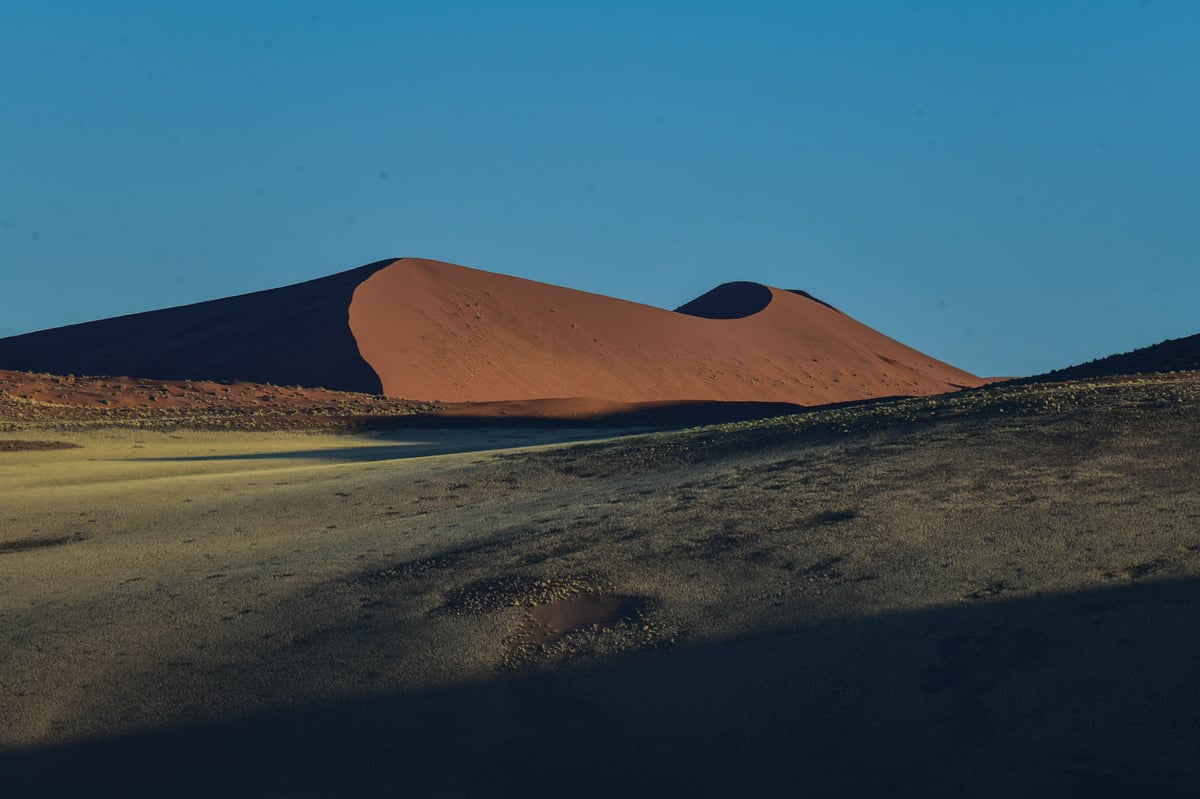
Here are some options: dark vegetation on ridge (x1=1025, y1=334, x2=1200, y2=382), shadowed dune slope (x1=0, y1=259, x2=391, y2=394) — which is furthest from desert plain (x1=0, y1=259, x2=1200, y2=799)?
shadowed dune slope (x1=0, y1=259, x2=391, y2=394)

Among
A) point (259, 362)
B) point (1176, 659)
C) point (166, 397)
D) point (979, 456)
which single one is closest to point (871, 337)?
point (259, 362)

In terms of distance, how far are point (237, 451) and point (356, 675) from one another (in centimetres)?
2351

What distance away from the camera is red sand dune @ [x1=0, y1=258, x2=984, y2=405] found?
69.4 metres

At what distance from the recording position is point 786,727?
8.51 metres

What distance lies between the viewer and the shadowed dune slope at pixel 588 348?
233 feet

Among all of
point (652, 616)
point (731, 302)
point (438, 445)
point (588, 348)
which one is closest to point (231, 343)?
point (588, 348)

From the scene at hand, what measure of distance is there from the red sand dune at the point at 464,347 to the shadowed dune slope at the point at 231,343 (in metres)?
0.14

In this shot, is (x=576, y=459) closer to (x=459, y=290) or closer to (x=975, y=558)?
(x=975, y=558)

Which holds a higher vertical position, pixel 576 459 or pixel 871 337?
pixel 871 337

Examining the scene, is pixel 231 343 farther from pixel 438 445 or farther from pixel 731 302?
pixel 731 302

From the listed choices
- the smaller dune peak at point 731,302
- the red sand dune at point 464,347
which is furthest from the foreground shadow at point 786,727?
the smaller dune peak at point 731,302

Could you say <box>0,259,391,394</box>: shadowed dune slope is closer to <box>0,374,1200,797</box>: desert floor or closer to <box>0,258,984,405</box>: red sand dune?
<box>0,258,984,405</box>: red sand dune

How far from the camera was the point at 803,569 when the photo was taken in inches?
455

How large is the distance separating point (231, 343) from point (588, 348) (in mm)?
23452
